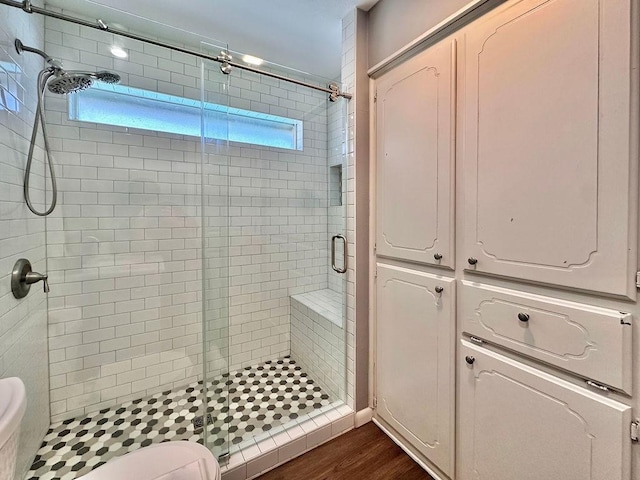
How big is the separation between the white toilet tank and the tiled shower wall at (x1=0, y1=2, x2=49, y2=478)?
774 millimetres

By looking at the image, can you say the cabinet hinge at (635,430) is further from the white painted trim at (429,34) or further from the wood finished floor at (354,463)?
the white painted trim at (429,34)

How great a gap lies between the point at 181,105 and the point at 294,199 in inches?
44.7

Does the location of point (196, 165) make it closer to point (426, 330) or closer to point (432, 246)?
point (432, 246)

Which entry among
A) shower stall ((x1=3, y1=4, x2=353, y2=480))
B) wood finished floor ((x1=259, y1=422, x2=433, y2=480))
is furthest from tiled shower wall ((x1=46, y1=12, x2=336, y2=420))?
wood finished floor ((x1=259, y1=422, x2=433, y2=480))

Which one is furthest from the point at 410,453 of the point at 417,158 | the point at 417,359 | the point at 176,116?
the point at 176,116

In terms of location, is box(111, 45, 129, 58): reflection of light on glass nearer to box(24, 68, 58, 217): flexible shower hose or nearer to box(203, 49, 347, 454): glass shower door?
box(24, 68, 58, 217): flexible shower hose

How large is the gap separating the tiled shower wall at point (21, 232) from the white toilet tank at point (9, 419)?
77 cm

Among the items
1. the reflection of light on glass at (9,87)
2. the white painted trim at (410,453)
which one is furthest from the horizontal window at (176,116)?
the white painted trim at (410,453)

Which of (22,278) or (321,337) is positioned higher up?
(22,278)

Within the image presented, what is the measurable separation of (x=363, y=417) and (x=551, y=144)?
5.89ft

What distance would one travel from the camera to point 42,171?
171cm

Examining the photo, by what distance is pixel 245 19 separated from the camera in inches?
74.8

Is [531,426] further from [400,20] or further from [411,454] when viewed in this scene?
[400,20]

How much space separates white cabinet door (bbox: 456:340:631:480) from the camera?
0.88 metres
